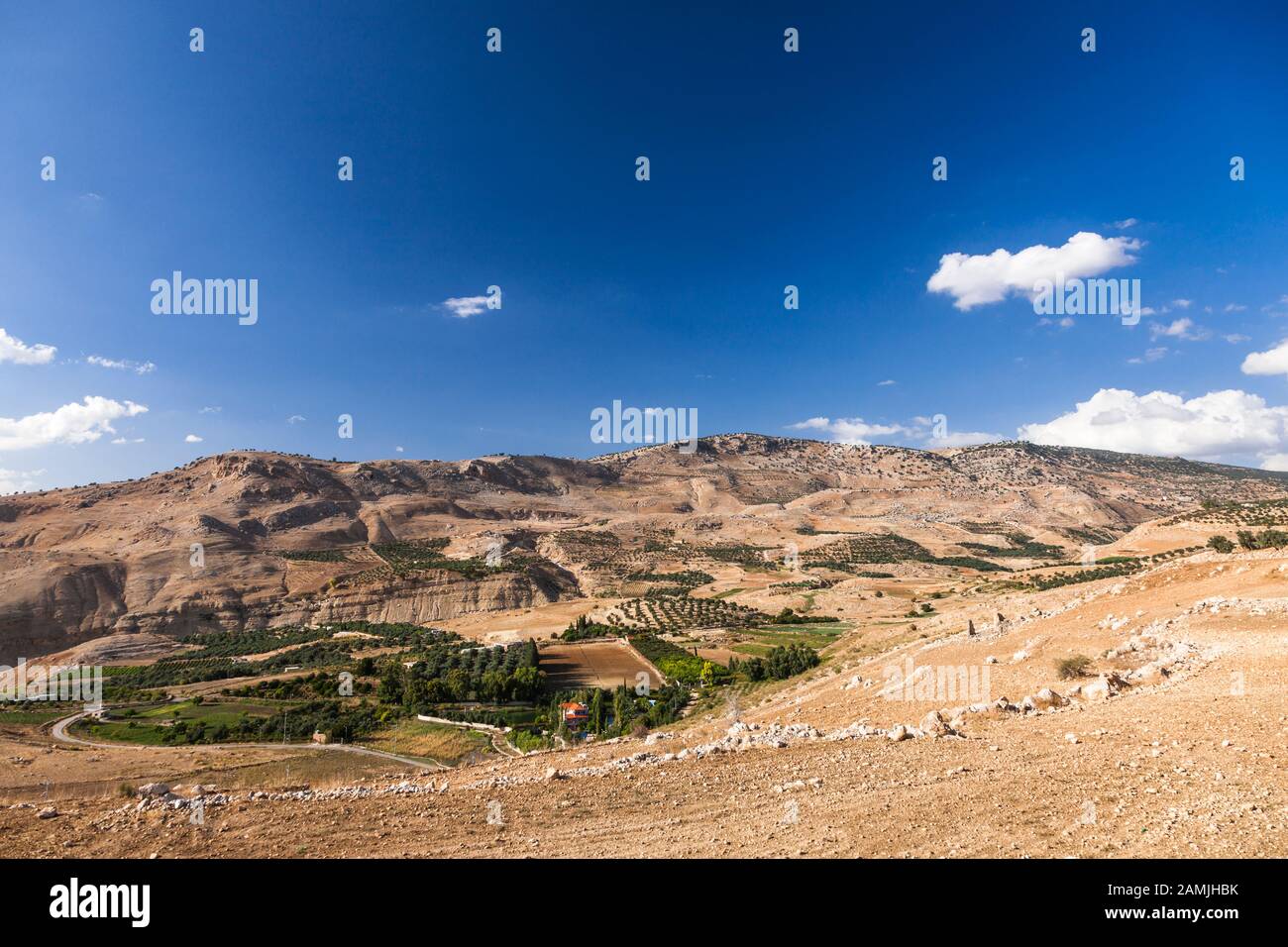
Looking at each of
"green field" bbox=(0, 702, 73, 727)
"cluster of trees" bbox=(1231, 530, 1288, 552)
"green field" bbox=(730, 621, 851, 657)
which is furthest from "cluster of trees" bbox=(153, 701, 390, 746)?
"cluster of trees" bbox=(1231, 530, 1288, 552)

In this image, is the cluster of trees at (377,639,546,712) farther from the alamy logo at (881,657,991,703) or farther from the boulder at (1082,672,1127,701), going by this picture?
the boulder at (1082,672,1127,701)

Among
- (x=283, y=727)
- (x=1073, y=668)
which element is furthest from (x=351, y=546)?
(x=1073, y=668)

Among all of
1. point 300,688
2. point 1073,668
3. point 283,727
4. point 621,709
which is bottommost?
point 300,688

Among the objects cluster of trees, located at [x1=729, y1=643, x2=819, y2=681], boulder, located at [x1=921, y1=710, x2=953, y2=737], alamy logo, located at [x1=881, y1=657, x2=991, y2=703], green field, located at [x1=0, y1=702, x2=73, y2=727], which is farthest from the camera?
green field, located at [x1=0, y1=702, x2=73, y2=727]

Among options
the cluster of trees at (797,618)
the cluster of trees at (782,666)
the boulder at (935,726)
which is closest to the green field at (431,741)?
the cluster of trees at (782,666)

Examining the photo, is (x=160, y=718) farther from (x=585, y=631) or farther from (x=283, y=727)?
(x=585, y=631)
